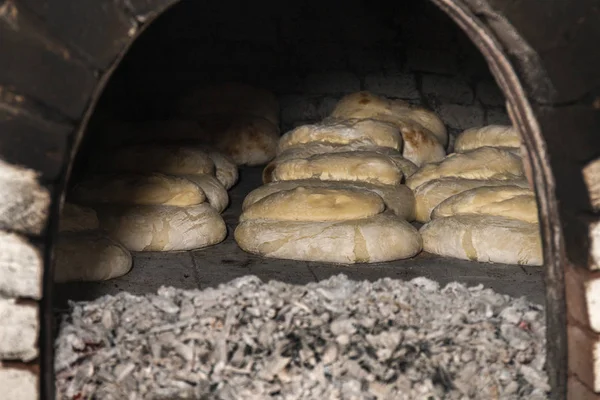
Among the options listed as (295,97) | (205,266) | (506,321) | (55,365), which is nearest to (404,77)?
(295,97)

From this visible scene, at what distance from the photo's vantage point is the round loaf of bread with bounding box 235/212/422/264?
14.2 ft

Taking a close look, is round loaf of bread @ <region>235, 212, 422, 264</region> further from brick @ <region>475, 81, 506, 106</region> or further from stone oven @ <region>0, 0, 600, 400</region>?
brick @ <region>475, 81, 506, 106</region>

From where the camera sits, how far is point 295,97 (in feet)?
22.3

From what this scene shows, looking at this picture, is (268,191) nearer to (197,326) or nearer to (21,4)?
(197,326)

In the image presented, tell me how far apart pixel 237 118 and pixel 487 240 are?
106 inches

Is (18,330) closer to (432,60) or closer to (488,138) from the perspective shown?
(488,138)

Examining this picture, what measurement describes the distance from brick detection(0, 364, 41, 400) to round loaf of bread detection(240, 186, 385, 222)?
2.30m

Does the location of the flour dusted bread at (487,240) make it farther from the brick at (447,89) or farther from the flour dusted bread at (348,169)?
the brick at (447,89)

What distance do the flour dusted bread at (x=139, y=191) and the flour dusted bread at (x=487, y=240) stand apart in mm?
1369

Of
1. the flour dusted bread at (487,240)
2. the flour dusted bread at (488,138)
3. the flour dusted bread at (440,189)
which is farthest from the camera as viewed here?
the flour dusted bread at (488,138)

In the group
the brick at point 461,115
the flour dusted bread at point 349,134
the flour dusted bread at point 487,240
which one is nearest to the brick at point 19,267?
the flour dusted bread at point 487,240

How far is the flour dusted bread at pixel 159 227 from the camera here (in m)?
4.48

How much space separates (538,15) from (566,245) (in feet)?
2.24

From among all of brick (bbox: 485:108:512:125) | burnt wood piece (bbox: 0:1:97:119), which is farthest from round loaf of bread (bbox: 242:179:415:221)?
burnt wood piece (bbox: 0:1:97:119)
